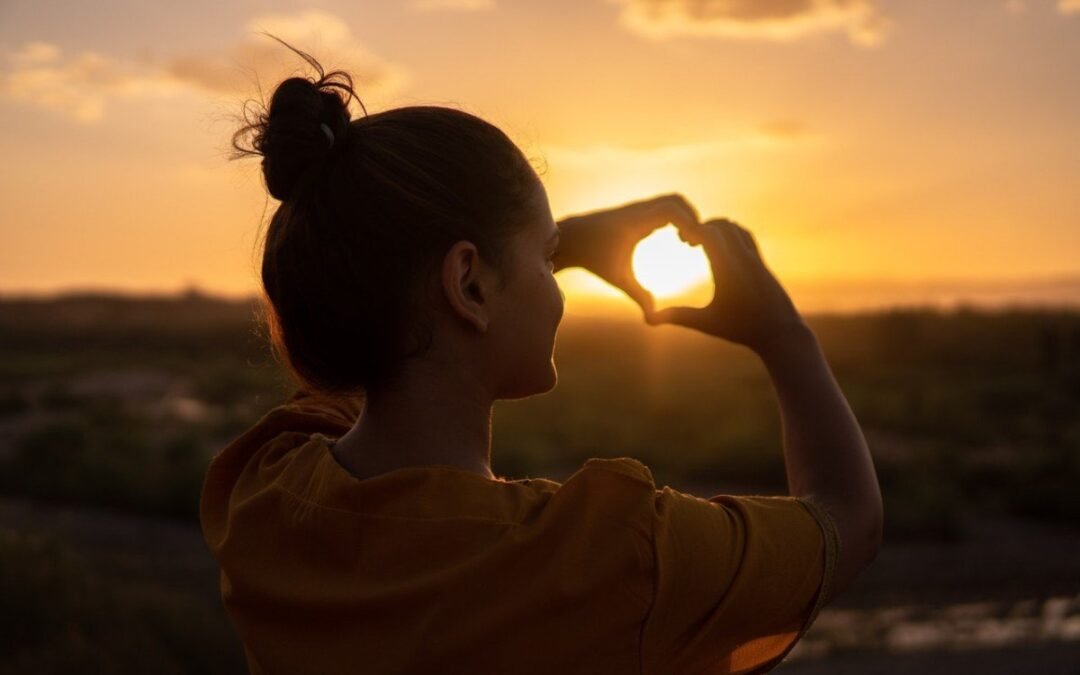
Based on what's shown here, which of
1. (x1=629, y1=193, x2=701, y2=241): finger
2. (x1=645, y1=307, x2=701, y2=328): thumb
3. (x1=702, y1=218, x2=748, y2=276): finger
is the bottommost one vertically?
(x1=645, y1=307, x2=701, y2=328): thumb

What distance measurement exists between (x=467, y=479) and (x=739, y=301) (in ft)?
1.50

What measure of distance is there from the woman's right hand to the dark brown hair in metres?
0.27

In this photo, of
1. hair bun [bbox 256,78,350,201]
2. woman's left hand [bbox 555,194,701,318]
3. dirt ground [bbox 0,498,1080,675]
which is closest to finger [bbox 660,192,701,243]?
woman's left hand [bbox 555,194,701,318]

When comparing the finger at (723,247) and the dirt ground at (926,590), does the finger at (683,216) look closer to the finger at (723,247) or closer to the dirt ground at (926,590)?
the finger at (723,247)

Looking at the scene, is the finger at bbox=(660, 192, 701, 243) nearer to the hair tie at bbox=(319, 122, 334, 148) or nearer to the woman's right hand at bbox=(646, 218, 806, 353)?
the woman's right hand at bbox=(646, 218, 806, 353)

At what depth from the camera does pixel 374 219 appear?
1534mm

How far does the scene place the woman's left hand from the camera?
5.78ft

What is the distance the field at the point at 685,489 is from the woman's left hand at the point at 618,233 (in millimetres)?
593

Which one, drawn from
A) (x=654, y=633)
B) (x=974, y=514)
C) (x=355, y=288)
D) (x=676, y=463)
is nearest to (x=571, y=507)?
(x=654, y=633)

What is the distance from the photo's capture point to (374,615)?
4.76ft

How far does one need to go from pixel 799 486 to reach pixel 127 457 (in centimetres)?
1447

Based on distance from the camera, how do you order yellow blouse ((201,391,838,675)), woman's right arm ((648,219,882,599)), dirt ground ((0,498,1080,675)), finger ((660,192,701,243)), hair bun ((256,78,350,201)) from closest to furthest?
yellow blouse ((201,391,838,675)) < woman's right arm ((648,219,882,599)) < hair bun ((256,78,350,201)) < finger ((660,192,701,243)) < dirt ground ((0,498,1080,675))

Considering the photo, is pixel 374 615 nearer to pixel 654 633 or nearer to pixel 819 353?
pixel 654 633

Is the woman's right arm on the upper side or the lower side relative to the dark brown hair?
lower
